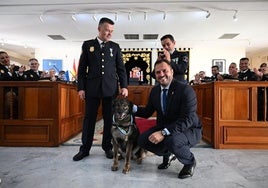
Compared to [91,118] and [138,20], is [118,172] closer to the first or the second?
[91,118]

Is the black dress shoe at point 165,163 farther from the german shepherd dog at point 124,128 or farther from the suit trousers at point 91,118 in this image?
the suit trousers at point 91,118

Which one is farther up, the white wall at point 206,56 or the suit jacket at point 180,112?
the white wall at point 206,56

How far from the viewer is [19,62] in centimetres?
1463

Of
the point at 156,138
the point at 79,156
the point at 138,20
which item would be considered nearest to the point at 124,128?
the point at 156,138

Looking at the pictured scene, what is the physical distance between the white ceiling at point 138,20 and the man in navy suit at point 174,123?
12.6ft

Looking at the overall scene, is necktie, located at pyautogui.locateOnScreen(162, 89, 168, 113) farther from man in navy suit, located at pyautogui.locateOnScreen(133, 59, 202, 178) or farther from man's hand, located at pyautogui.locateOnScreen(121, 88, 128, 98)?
man's hand, located at pyautogui.locateOnScreen(121, 88, 128, 98)

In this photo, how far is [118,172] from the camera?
219 cm

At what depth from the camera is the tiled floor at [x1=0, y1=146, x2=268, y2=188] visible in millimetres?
1922

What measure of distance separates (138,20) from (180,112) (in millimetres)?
5341

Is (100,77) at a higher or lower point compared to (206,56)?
lower

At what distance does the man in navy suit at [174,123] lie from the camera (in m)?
2.06

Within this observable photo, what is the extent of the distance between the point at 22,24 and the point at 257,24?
6810mm

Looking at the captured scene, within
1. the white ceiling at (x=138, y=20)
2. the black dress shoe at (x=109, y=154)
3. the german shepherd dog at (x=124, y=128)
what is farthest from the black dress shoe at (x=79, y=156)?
the white ceiling at (x=138, y=20)

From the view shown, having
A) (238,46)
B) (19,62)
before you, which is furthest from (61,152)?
(19,62)
